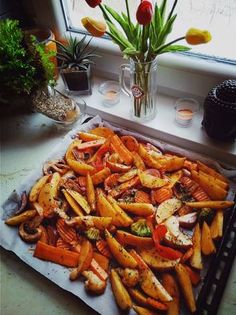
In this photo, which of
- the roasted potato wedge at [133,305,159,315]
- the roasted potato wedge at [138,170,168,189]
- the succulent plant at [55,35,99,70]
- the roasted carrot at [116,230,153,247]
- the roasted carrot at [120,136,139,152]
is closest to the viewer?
the roasted potato wedge at [133,305,159,315]

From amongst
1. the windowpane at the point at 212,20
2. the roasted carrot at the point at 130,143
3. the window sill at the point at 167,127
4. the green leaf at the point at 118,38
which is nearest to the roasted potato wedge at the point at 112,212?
the roasted carrot at the point at 130,143

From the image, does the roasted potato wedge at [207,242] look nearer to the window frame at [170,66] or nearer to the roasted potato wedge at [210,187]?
the roasted potato wedge at [210,187]

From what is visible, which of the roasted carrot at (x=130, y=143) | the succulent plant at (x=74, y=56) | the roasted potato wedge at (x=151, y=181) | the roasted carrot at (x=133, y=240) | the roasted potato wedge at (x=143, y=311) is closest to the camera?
the roasted potato wedge at (x=143, y=311)

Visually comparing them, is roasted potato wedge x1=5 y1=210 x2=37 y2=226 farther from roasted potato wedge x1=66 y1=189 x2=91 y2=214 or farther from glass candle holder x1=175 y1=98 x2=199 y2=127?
glass candle holder x1=175 y1=98 x2=199 y2=127

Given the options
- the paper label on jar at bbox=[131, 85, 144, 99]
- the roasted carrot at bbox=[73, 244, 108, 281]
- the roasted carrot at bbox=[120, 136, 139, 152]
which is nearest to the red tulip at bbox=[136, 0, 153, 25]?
the paper label on jar at bbox=[131, 85, 144, 99]

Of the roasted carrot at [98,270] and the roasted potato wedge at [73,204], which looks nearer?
the roasted carrot at [98,270]

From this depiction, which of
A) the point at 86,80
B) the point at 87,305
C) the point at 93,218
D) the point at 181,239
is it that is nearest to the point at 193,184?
the point at 181,239
